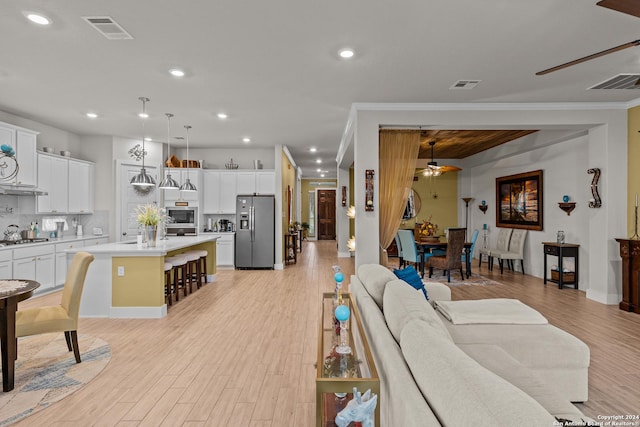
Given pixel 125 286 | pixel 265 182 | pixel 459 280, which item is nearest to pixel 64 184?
pixel 125 286

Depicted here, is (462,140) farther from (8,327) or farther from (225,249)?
(8,327)

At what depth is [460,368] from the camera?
108 centimetres

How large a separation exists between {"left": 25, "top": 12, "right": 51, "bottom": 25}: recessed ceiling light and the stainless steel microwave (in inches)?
214

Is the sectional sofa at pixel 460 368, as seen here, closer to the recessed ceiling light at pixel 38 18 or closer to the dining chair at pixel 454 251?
the recessed ceiling light at pixel 38 18

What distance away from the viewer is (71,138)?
6.98 m

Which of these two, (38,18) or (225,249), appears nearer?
(38,18)

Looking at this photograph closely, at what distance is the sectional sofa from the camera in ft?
3.00

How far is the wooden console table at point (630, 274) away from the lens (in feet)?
15.2

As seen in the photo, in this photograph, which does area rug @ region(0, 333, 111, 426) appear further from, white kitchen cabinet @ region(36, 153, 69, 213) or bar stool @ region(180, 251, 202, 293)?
white kitchen cabinet @ region(36, 153, 69, 213)

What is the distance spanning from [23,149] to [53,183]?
0.84 m

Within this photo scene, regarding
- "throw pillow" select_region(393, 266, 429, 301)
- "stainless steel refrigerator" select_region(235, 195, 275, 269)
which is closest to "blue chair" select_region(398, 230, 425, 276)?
"stainless steel refrigerator" select_region(235, 195, 275, 269)

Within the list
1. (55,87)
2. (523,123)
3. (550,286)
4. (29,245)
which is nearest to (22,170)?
(29,245)

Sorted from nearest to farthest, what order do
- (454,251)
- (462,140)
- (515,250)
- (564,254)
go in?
(564,254) < (454,251) < (462,140) < (515,250)

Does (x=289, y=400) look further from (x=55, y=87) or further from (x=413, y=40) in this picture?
(x=55, y=87)
